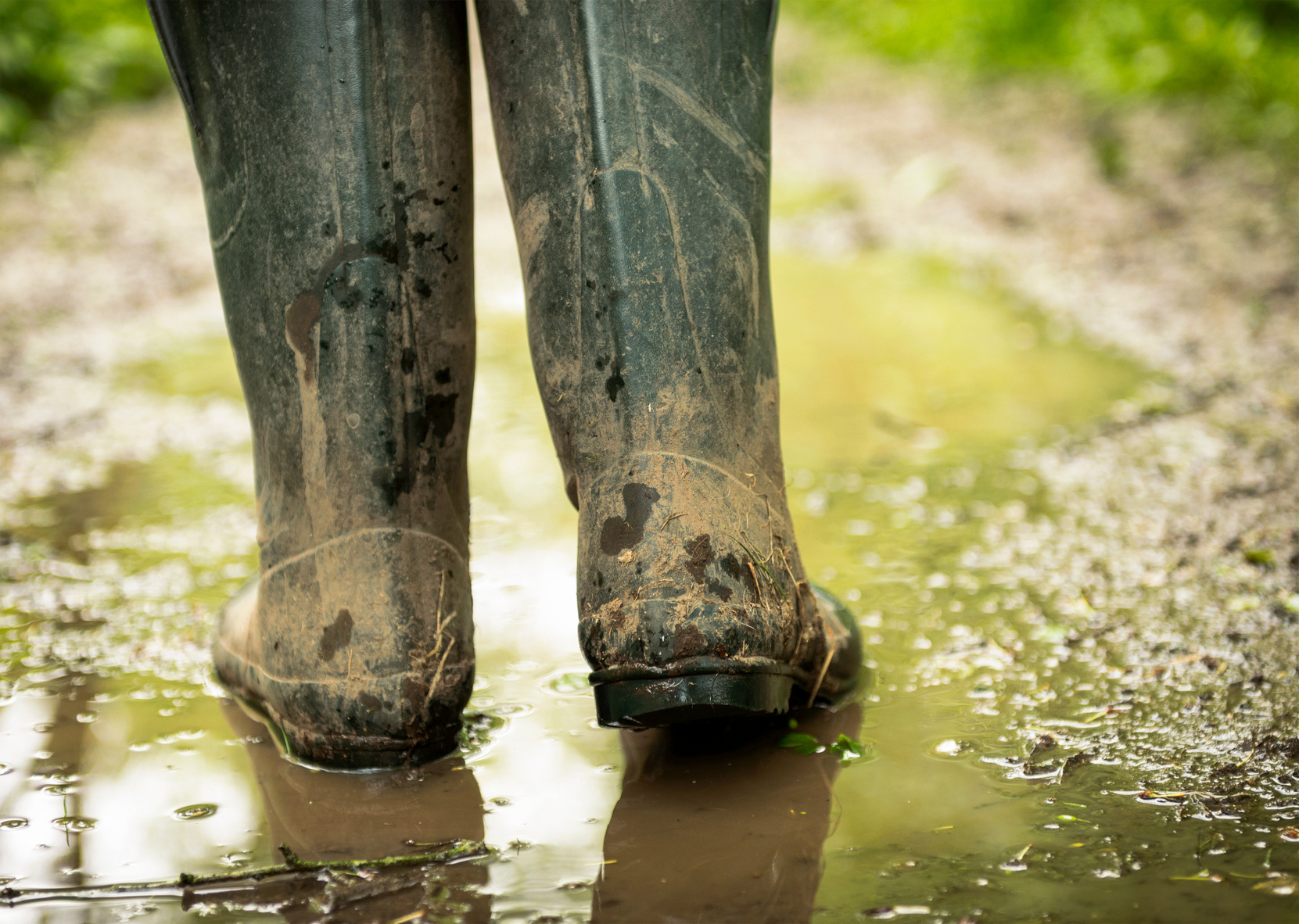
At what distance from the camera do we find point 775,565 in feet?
4.04

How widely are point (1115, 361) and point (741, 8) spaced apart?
187cm

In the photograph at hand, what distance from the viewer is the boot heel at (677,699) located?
1125 millimetres

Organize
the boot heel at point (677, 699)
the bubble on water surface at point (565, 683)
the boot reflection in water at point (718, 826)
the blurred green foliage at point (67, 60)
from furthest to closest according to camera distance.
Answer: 1. the blurred green foliage at point (67, 60)
2. the bubble on water surface at point (565, 683)
3. the boot heel at point (677, 699)
4. the boot reflection in water at point (718, 826)

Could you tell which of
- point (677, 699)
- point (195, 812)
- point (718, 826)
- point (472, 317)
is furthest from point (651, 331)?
point (195, 812)

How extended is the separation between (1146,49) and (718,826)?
5462 millimetres

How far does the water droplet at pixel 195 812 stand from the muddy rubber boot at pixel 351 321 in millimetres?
127

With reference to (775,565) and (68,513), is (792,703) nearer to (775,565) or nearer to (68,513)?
(775,565)

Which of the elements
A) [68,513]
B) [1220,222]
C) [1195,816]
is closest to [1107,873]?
[1195,816]

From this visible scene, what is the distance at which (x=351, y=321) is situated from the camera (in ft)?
4.00

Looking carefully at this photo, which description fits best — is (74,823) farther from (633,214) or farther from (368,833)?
(633,214)

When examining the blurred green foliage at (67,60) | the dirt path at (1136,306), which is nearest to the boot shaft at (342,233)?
the dirt path at (1136,306)

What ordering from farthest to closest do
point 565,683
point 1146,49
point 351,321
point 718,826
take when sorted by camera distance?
point 1146,49, point 565,683, point 351,321, point 718,826

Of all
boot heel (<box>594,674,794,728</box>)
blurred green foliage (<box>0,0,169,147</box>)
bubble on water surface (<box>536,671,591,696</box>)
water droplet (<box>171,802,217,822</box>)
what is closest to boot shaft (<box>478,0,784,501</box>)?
boot heel (<box>594,674,794,728</box>)

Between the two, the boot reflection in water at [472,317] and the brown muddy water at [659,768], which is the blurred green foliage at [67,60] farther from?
the boot reflection in water at [472,317]
